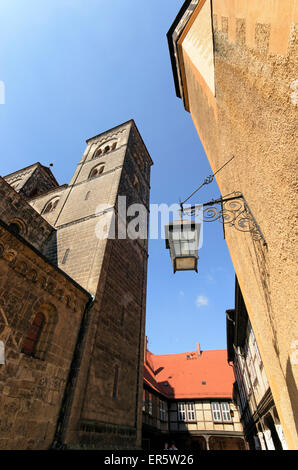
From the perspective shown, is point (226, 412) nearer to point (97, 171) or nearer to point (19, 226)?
point (19, 226)

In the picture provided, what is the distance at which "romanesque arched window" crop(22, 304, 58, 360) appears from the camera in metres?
6.06

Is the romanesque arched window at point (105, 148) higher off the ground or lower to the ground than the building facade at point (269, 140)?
higher

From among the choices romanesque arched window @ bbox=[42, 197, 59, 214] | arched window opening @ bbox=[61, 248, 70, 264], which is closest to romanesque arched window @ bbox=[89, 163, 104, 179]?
romanesque arched window @ bbox=[42, 197, 59, 214]

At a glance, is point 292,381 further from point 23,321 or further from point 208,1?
point 208,1

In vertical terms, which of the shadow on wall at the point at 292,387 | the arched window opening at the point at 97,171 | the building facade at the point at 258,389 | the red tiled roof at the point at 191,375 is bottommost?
the shadow on wall at the point at 292,387

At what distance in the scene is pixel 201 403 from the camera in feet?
61.5

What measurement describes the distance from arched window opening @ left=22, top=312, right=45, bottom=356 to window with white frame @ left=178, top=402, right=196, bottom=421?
17543 millimetres

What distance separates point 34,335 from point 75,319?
53.1 inches

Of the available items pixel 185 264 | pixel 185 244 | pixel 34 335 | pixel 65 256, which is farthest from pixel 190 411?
pixel 185 244

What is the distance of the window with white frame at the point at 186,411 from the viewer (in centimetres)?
1834

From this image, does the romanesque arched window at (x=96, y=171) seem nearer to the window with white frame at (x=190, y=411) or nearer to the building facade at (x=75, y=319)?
the building facade at (x=75, y=319)

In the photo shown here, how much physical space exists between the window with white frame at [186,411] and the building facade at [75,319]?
12.0 m

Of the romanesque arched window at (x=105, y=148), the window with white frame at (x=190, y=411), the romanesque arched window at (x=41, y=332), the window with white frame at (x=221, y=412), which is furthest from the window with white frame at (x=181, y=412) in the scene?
the romanesque arched window at (x=105, y=148)

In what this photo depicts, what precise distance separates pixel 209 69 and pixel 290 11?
12.8ft
